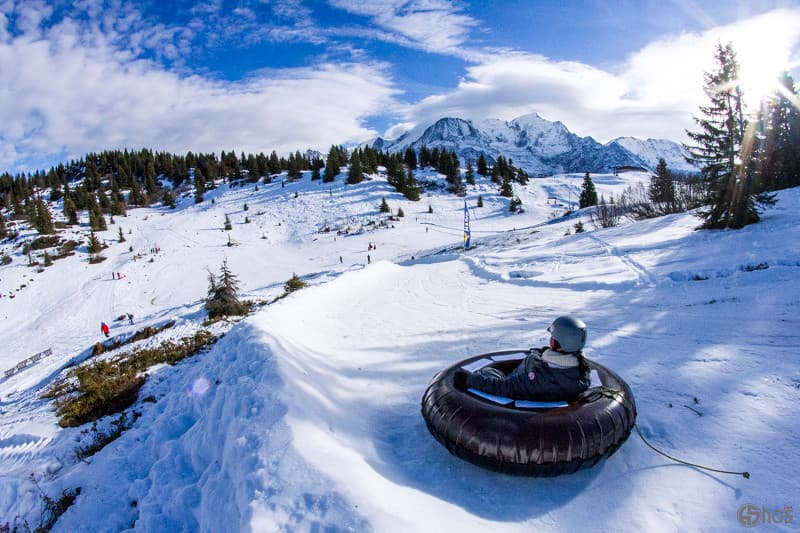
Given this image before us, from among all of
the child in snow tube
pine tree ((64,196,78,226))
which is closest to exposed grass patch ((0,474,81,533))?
the child in snow tube

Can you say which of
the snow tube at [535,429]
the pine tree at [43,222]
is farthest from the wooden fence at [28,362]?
the pine tree at [43,222]

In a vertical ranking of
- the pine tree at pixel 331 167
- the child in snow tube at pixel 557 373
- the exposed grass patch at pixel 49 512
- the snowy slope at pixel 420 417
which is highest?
the pine tree at pixel 331 167

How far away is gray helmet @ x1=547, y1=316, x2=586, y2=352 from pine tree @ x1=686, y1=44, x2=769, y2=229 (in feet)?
54.9

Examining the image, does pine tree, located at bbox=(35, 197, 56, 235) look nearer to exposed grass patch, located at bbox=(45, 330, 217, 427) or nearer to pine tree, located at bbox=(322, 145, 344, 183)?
pine tree, located at bbox=(322, 145, 344, 183)

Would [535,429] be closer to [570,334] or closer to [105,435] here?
[570,334]

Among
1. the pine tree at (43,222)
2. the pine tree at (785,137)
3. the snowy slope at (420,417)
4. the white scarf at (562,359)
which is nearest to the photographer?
the snowy slope at (420,417)

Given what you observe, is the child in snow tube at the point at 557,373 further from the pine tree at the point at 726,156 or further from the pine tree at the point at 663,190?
the pine tree at the point at 663,190

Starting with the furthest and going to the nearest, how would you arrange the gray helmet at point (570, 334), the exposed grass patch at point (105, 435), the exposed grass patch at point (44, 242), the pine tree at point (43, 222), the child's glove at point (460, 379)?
the pine tree at point (43, 222) < the exposed grass patch at point (44, 242) < the exposed grass patch at point (105, 435) < the child's glove at point (460, 379) < the gray helmet at point (570, 334)

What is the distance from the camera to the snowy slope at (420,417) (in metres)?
3.24

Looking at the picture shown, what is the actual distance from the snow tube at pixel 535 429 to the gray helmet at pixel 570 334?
0.53 m

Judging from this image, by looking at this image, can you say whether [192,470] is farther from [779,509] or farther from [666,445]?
[779,509]

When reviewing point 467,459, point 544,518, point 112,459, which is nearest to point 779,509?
point 544,518

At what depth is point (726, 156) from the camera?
1560 centimetres

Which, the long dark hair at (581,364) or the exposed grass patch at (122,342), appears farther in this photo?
the exposed grass patch at (122,342)
